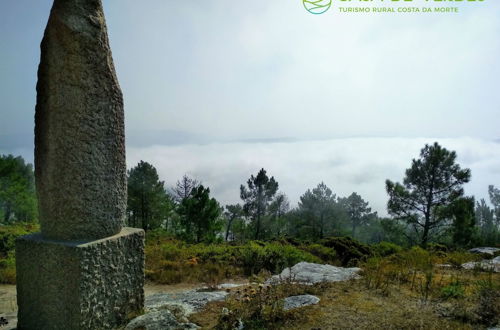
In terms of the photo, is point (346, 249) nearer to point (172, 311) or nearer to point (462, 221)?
point (172, 311)

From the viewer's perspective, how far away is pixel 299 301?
4.32 m

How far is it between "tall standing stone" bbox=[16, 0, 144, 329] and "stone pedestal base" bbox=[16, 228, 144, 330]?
10 mm

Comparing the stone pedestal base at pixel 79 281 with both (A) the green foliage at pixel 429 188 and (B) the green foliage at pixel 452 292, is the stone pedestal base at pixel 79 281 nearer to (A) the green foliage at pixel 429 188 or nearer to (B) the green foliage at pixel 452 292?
(B) the green foliage at pixel 452 292

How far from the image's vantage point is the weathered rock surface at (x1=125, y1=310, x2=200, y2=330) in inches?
137

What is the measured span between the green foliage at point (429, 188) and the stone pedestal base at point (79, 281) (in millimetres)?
22690

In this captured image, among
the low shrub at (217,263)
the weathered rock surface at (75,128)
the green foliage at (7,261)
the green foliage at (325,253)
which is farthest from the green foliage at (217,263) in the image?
the weathered rock surface at (75,128)

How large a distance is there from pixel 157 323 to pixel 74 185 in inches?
64.8

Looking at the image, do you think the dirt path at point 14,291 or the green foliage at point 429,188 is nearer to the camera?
the dirt path at point 14,291

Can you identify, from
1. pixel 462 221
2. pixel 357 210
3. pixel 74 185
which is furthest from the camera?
pixel 357 210

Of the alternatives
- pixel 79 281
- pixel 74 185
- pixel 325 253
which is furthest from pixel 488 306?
pixel 325 253

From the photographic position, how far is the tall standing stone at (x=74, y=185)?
338 cm

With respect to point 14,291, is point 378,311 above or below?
above

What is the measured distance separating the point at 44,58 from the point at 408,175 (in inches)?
977

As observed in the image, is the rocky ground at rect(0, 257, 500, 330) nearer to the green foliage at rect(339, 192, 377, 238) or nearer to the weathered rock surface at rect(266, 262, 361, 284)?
the weathered rock surface at rect(266, 262, 361, 284)
